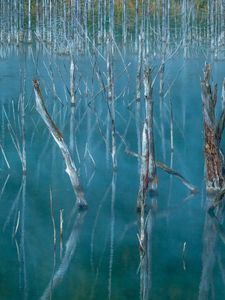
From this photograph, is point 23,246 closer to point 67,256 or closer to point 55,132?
point 67,256

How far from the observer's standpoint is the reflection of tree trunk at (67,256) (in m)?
5.48

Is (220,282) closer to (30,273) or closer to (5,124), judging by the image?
(30,273)

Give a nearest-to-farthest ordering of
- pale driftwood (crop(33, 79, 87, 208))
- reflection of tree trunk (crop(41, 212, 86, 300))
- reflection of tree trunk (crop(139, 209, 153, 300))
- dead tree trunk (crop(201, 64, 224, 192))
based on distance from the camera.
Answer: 1. reflection of tree trunk (crop(139, 209, 153, 300))
2. reflection of tree trunk (crop(41, 212, 86, 300))
3. pale driftwood (crop(33, 79, 87, 208))
4. dead tree trunk (crop(201, 64, 224, 192))

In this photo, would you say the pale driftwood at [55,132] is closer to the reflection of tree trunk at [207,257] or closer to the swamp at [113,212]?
the swamp at [113,212]

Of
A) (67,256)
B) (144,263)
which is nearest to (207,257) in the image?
(144,263)

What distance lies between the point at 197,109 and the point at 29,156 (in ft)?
15.4

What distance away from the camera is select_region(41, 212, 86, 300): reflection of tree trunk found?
5480 millimetres

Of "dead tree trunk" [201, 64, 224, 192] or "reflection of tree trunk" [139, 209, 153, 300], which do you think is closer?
"reflection of tree trunk" [139, 209, 153, 300]

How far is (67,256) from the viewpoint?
19.8 ft

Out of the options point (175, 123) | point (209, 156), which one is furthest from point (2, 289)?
point (175, 123)

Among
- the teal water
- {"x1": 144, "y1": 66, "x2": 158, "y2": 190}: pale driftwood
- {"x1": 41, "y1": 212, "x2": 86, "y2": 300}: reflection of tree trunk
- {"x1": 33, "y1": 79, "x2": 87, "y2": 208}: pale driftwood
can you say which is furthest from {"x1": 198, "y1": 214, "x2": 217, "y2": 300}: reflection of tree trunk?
{"x1": 33, "y1": 79, "x2": 87, "y2": 208}: pale driftwood

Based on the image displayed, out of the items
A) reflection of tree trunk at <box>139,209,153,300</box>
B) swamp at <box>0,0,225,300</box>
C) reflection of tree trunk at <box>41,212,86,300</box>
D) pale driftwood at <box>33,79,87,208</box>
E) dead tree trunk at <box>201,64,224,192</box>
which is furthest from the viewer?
dead tree trunk at <box>201,64,224,192</box>

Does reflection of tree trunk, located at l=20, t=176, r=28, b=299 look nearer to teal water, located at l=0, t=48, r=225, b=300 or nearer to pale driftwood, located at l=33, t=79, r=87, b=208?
teal water, located at l=0, t=48, r=225, b=300

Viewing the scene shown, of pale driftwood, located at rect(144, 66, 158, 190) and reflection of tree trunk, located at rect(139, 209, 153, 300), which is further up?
A: pale driftwood, located at rect(144, 66, 158, 190)
